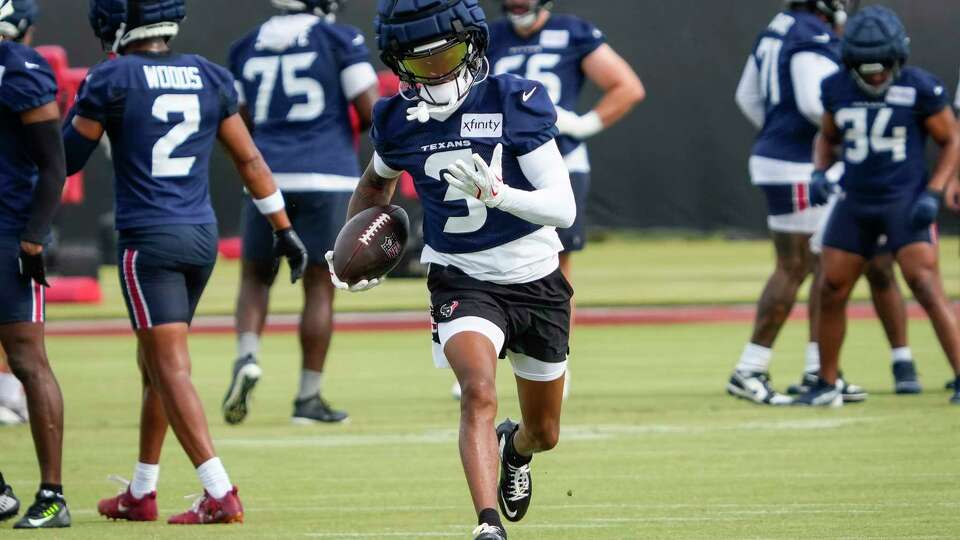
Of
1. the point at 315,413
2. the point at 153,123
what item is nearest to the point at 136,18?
the point at 153,123

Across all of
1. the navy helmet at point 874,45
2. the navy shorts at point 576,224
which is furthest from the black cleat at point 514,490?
the navy helmet at point 874,45

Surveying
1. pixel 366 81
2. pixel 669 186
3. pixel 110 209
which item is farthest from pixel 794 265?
pixel 110 209

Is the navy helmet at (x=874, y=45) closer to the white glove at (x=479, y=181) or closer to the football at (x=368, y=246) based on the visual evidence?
the football at (x=368, y=246)

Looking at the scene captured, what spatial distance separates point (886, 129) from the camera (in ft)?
29.7

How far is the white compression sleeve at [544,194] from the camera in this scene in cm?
524

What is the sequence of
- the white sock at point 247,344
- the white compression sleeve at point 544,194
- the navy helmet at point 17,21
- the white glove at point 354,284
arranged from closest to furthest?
the white compression sleeve at point 544,194
the white glove at point 354,284
the navy helmet at point 17,21
the white sock at point 247,344

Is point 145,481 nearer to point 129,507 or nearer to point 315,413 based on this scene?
point 129,507

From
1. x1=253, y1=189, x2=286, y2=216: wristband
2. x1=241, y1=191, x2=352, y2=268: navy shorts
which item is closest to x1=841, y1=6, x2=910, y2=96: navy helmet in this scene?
x1=241, y1=191, x2=352, y2=268: navy shorts

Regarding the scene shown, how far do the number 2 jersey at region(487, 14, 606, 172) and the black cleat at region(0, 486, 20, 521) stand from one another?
4.00 metres

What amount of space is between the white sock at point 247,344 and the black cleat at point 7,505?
2.30 m

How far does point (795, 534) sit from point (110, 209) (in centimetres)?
1540

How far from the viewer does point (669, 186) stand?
19500mm

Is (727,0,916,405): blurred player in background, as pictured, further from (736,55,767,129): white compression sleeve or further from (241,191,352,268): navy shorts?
(241,191,352,268): navy shorts

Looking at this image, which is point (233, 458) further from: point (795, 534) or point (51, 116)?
point (795, 534)
